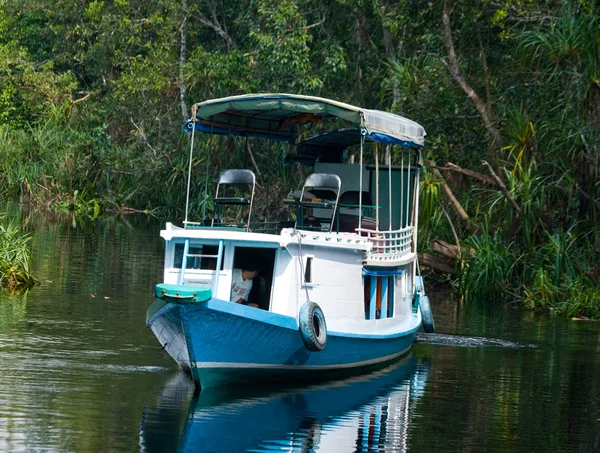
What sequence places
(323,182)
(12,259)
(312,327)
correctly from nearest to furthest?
(312,327) → (323,182) → (12,259)

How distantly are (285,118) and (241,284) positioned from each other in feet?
10.9

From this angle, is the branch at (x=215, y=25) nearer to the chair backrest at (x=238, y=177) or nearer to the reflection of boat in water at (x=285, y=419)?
the chair backrest at (x=238, y=177)

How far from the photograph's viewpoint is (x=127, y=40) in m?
43.3

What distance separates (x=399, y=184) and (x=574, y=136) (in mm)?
5611

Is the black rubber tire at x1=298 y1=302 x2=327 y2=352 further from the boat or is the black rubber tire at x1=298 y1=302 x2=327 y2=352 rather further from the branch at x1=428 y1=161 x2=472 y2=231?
the branch at x1=428 y1=161 x2=472 y2=231

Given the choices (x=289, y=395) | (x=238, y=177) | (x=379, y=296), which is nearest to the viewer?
(x=289, y=395)

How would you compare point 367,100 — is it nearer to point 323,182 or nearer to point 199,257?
point 323,182

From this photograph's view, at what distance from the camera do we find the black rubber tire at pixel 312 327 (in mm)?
14195

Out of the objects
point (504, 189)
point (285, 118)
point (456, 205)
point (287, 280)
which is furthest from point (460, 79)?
point (287, 280)

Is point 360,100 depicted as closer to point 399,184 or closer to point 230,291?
point 399,184

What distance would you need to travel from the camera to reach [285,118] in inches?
687

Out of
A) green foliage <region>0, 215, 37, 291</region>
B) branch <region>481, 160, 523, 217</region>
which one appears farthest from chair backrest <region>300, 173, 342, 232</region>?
branch <region>481, 160, 523, 217</region>

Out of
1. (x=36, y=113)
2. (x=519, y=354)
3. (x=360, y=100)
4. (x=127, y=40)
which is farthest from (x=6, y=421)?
(x=36, y=113)

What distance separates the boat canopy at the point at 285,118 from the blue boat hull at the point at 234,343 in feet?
9.08
